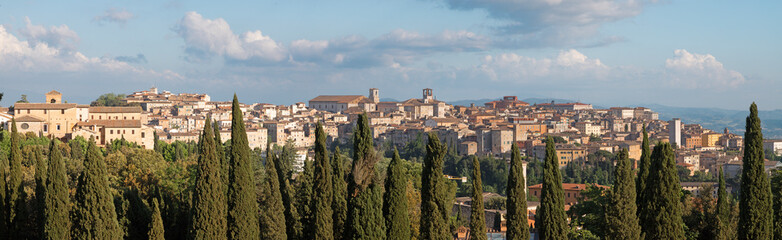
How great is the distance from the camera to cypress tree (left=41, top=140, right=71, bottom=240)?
14.6 meters

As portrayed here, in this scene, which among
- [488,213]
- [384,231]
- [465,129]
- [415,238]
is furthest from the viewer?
[465,129]

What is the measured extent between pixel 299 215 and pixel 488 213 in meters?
25.1

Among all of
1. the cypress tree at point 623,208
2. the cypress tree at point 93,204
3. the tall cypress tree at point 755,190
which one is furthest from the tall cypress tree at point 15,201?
the tall cypress tree at point 755,190

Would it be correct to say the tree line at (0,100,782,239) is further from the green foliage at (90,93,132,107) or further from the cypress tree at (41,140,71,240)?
the green foliage at (90,93,132,107)

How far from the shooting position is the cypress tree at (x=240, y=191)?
613 inches

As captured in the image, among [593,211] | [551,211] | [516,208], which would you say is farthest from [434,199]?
[593,211]

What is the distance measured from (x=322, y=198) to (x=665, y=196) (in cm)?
612

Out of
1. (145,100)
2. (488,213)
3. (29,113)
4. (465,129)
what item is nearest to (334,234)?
(488,213)

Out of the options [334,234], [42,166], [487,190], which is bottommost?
[487,190]

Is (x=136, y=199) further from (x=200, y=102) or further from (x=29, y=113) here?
(x=200, y=102)

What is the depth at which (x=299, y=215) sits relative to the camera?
1783 cm

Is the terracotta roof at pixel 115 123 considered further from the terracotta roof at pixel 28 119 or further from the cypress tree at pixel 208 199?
the cypress tree at pixel 208 199

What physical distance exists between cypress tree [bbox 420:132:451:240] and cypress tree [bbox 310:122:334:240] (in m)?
1.82

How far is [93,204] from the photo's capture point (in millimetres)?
14273
